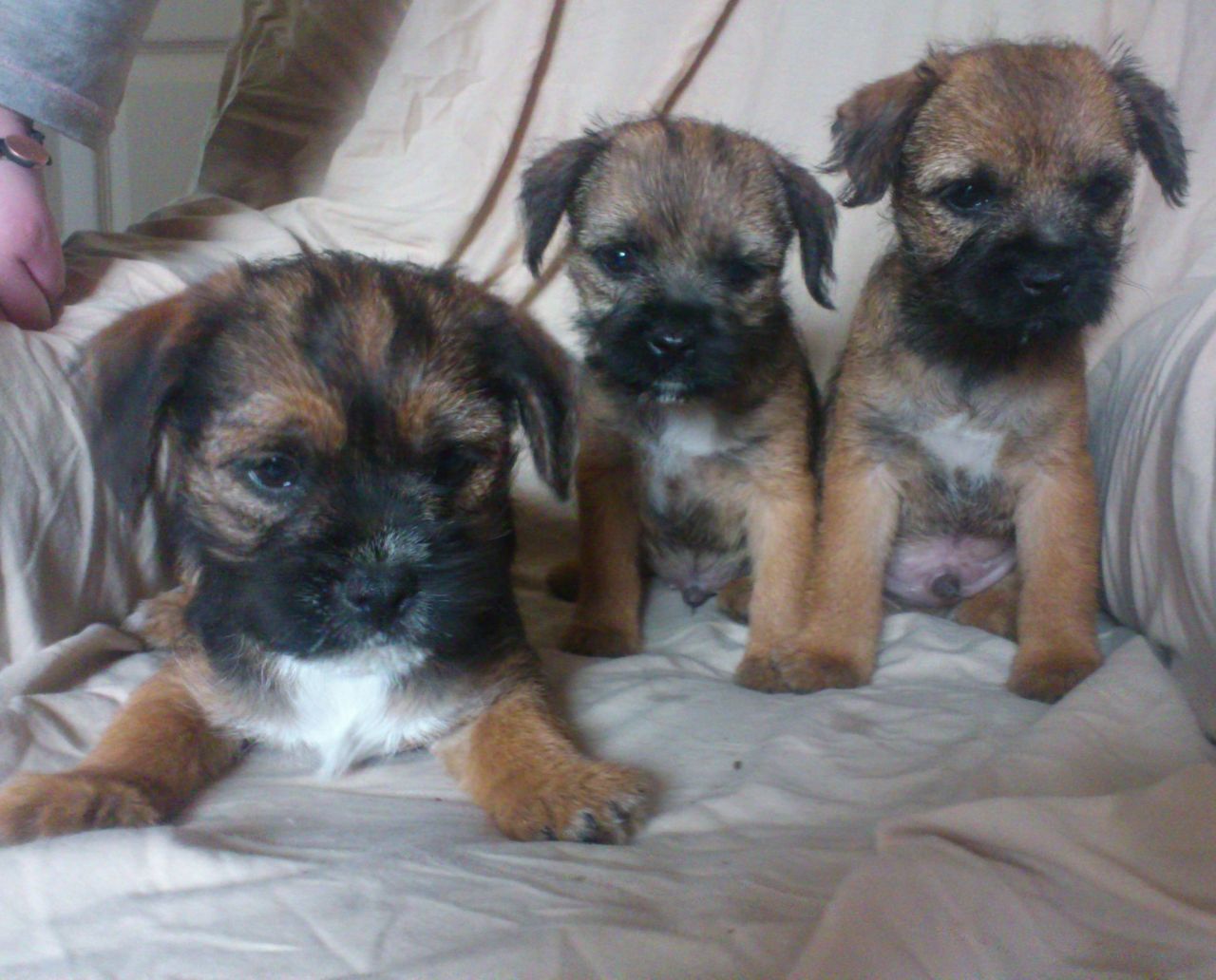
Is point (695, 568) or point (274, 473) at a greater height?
point (274, 473)

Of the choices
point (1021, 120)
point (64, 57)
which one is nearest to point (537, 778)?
point (1021, 120)

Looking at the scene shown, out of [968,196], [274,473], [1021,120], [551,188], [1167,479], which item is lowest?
[274,473]

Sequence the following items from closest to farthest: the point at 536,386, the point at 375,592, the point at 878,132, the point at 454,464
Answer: the point at 375,592
the point at 454,464
the point at 536,386
the point at 878,132

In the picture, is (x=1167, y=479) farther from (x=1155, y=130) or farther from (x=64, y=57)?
(x=64, y=57)

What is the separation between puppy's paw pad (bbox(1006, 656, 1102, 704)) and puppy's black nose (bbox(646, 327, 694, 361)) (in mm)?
928

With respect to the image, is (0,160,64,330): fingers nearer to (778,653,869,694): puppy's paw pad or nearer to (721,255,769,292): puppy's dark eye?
(721,255,769,292): puppy's dark eye

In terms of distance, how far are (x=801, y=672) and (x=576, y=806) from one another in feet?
2.50

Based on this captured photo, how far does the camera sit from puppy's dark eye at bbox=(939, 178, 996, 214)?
223 cm

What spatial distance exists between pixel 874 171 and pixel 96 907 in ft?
6.34

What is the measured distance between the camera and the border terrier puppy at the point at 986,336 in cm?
218

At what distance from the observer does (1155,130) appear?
238cm

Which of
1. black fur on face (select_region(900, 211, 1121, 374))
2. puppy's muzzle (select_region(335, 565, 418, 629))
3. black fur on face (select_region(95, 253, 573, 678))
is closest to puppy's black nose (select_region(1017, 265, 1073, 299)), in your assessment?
black fur on face (select_region(900, 211, 1121, 374))

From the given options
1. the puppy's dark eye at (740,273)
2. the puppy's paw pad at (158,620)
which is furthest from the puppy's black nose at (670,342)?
the puppy's paw pad at (158,620)

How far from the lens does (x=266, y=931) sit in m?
1.33
